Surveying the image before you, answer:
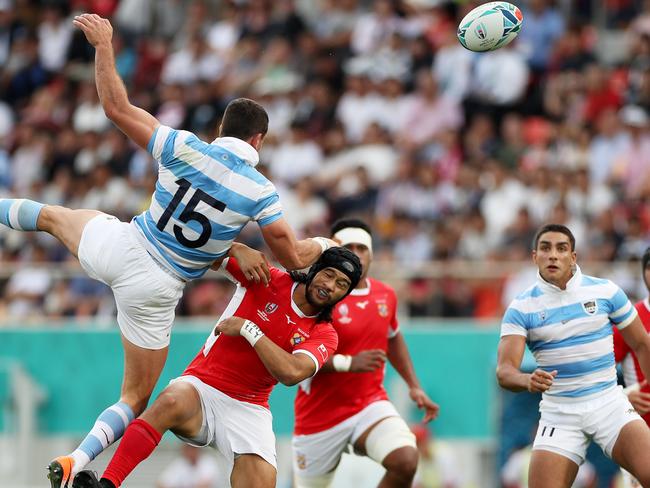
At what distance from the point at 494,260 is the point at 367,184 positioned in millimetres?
2224

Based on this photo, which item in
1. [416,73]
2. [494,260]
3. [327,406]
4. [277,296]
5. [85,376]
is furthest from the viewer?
[416,73]

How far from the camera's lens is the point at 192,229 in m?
9.02

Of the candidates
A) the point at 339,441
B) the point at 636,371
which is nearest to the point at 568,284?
the point at 636,371

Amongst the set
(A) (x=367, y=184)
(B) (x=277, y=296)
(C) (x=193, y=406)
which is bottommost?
(C) (x=193, y=406)

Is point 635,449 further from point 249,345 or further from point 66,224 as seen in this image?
point 66,224

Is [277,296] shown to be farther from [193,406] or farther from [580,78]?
[580,78]

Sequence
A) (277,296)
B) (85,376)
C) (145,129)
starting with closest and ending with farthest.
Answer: (145,129) → (277,296) → (85,376)

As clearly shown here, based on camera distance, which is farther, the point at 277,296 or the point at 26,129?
the point at 26,129

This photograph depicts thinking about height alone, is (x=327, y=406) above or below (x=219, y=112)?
below

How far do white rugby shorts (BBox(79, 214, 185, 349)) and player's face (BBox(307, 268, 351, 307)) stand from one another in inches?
35.5

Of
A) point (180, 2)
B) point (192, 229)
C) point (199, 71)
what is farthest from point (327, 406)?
point (180, 2)

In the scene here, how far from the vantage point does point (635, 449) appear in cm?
958

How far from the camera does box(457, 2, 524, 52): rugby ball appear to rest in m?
10.3

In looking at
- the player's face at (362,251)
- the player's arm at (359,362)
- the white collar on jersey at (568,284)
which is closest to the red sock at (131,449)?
the player's arm at (359,362)
